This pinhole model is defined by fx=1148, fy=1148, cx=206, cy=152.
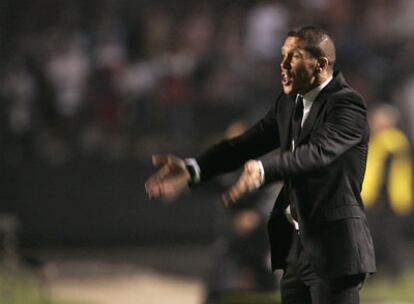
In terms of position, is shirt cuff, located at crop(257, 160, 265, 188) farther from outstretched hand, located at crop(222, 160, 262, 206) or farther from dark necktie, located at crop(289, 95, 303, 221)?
dark necktie, located at crop(289, 95, 303, 221)

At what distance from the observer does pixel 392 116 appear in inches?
524

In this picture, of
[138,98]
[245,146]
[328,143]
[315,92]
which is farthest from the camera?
[138,98]

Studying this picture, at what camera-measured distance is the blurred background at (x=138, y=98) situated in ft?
46.3

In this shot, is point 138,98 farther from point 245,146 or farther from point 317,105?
point 317,105

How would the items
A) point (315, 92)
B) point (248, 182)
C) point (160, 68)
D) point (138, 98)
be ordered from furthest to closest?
point (160, 68)
point (138, 98)
point (315, 92)
point (248, 182)

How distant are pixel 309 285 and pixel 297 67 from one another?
3.11ft

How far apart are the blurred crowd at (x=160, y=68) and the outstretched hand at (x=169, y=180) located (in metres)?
8.93

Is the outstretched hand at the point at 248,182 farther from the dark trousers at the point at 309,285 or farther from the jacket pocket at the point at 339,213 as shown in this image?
the dark trousers at the point at 309,285

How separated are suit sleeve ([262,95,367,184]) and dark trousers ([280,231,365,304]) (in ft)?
1.66

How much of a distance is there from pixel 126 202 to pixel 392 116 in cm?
354

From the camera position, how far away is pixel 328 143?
Result: 470 cm

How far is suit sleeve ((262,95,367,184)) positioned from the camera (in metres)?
4.61

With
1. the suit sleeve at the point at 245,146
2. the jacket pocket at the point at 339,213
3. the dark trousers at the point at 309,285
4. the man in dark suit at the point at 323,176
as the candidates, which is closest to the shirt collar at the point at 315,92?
the man in dark suit at the point at 323,176

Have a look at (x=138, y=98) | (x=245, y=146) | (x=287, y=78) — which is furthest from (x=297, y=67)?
(x=138, y=98)
